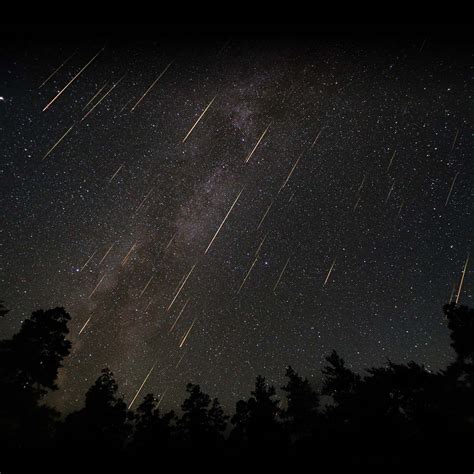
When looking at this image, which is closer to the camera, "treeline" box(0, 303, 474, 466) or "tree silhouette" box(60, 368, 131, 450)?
"treeline" box(0, 303, 474, 466)

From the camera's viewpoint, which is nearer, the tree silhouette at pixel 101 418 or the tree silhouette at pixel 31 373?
the tree silhouette at pixel 31 373

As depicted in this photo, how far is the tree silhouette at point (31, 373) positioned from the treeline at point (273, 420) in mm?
49

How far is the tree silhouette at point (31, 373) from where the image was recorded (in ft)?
48.2

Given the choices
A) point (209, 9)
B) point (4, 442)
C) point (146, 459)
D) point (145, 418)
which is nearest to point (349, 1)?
point (209, 9)

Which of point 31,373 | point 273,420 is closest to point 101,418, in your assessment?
point 31,373

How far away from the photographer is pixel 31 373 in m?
16.5

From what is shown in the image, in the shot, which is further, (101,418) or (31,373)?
(101,418)

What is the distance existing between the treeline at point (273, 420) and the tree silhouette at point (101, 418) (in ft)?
0.25

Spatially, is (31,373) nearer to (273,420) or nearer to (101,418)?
(101,418)

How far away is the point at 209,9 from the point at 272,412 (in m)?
28.2

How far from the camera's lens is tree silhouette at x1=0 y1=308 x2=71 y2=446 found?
14.7 m

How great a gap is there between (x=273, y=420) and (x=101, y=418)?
13.1m

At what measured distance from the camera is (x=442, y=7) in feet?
8.96

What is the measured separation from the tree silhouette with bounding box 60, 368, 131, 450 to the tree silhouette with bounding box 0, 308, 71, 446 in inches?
94.4
